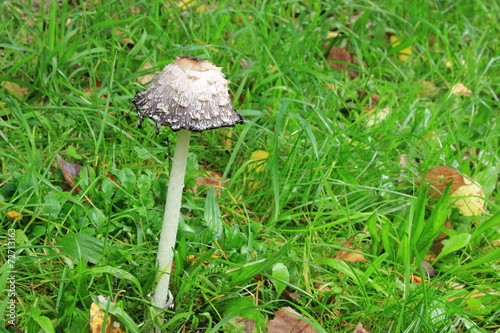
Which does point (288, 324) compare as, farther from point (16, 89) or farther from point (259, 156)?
point (16, 89)

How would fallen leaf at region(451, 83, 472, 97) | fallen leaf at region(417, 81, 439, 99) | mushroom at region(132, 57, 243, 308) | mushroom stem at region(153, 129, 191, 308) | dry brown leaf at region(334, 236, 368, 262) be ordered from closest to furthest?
mushroom at region(132, 57, 243, 308), mushroom stem at region(153, 129, 191, 308), dry brown leaf at region(334, 236, 368, 262), fallen leaf at region(451, 83, 472, 97), fallen leaf at region(417, 81, 439, 99)

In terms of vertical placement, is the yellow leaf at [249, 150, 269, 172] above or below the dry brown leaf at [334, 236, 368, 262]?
above

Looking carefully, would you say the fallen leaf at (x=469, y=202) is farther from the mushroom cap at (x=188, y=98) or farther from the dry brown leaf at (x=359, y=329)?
the mushroom cap at (x=188, y=98)

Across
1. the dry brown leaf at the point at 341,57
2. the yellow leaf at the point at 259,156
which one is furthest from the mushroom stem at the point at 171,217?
the dry brown leaf at the point at 341,57

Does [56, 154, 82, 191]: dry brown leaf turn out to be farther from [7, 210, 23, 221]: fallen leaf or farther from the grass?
[7, 210, 23, 221]: fallen leaf

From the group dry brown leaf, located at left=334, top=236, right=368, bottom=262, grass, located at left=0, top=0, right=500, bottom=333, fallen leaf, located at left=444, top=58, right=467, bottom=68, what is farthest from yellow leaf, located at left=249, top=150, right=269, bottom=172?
fallen leaf, located at left=444, top=58, right=467, bottom=68

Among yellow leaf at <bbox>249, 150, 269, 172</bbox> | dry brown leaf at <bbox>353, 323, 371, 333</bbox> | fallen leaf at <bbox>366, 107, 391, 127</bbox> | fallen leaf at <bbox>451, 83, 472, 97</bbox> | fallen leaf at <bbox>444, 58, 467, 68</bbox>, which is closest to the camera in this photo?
dry brown leaf at <bbox>353, 323, 371, 333</bbox>
